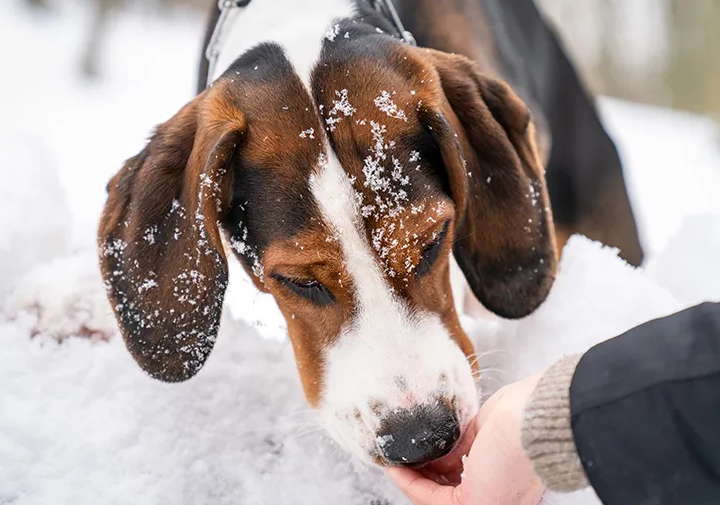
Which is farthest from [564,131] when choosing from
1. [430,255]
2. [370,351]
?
[370,351]

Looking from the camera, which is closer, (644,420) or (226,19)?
(644,420)

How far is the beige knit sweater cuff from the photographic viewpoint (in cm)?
144

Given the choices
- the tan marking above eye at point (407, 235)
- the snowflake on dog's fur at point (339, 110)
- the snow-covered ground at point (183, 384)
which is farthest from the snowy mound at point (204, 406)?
the snowflake on dog's fur at point (339, 110)

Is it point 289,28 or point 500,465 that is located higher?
point 289,28

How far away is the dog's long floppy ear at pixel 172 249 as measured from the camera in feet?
Result: 6.73

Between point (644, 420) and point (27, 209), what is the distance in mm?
2047

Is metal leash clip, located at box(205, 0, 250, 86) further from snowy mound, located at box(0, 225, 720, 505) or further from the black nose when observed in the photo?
the black nose

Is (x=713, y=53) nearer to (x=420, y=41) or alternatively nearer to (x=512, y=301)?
(x=420, y=41)

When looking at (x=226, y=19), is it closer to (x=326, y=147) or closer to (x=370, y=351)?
(x=326, y=147)

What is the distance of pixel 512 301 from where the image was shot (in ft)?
7.64

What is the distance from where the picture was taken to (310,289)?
201 centimetres

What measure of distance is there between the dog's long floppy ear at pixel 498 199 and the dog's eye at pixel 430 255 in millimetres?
138

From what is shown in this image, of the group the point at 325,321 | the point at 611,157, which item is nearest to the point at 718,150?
the point at 611,157

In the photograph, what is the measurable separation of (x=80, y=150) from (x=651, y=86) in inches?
322
